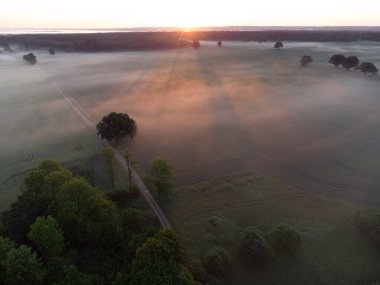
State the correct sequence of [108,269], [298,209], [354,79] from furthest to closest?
[354,79] < [298,209] < [108,269]

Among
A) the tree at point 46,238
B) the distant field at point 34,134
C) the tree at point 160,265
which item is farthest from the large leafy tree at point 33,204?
the tree at point 160,265

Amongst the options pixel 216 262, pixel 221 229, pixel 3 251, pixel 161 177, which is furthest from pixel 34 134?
pixel 216 262

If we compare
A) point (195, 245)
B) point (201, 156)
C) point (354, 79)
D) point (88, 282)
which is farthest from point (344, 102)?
point (88, 282)

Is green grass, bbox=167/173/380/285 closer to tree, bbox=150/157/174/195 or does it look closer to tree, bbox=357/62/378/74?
tree, bbox=150/157/174/195

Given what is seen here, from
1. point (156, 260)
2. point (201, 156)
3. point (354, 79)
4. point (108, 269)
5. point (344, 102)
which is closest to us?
point (156, 260)

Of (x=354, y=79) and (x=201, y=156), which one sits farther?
(x=354, y=79)

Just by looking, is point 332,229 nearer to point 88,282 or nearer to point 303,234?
point 303,234

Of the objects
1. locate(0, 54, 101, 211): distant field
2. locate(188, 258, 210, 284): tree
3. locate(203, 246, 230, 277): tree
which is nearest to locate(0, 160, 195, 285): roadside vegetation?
locate(188, 258, 210, 284): tree

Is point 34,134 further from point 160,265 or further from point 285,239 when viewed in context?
point 285,239
